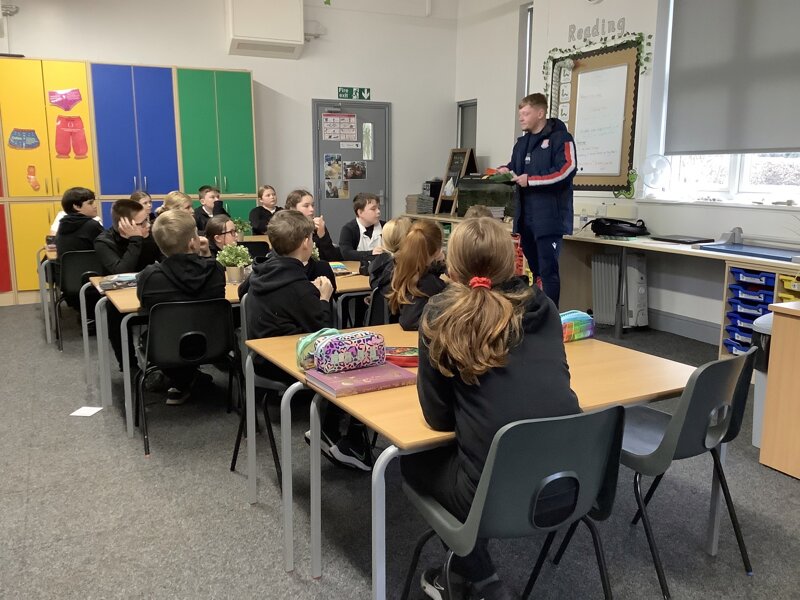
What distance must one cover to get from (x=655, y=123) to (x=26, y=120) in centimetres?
578

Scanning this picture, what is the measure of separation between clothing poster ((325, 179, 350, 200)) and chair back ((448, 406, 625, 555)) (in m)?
7.04

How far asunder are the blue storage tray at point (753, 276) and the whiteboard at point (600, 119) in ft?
6.02

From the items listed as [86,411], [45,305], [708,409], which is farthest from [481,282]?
[45,305]

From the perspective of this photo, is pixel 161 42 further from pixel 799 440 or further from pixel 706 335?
pixel 799 440

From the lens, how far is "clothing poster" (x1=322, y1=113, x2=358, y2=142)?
8.20 m

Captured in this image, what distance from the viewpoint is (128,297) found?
11.1 feet

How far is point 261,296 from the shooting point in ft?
9.17

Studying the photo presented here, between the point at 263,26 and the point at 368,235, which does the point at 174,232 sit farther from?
the point at 263,26

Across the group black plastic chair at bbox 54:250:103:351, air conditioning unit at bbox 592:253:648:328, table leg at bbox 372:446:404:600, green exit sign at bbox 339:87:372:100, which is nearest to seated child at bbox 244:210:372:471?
table leg at bbox 372:446:404:600

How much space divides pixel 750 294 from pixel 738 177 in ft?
4.38

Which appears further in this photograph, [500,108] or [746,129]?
[500,108]

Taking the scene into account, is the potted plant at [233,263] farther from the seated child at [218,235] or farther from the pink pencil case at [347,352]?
the pink pencil case at [347,352]

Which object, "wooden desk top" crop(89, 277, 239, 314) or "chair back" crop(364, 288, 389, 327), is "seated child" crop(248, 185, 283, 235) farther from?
"chair back" crop(364, 288, 389, 327)

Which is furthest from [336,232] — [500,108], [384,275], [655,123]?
[384,275]
